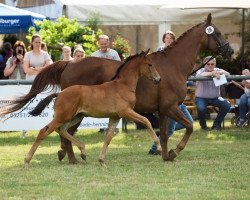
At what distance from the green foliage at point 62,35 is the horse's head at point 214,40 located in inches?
273

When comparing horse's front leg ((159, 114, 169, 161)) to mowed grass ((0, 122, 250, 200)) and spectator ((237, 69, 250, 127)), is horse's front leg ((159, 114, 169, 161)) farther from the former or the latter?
spectator ((237, 69, 250, 127))

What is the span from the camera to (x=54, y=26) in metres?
19.6

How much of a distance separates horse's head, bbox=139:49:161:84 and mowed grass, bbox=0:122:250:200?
119 centimetres

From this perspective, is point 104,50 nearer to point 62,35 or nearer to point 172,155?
point 172,155

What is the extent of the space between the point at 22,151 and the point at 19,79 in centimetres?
294

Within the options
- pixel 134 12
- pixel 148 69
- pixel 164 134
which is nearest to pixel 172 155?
pixel 164 134

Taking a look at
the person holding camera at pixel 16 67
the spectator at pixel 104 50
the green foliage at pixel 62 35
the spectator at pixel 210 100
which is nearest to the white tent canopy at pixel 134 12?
the green foliage at pixel 62 35

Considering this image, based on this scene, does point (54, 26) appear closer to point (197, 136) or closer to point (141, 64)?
point (197, 136)

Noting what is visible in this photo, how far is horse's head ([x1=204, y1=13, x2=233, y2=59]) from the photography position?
12.5m

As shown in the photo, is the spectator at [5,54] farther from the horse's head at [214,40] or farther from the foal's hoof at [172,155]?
the foal's hoof at [172,155]

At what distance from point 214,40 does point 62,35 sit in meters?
7.83

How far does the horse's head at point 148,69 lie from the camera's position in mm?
11375

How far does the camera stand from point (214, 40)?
41.2 feet

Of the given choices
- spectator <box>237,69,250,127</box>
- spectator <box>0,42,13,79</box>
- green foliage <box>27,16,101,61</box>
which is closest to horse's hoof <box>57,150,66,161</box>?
spectator <box>237,69,250,127</box>
